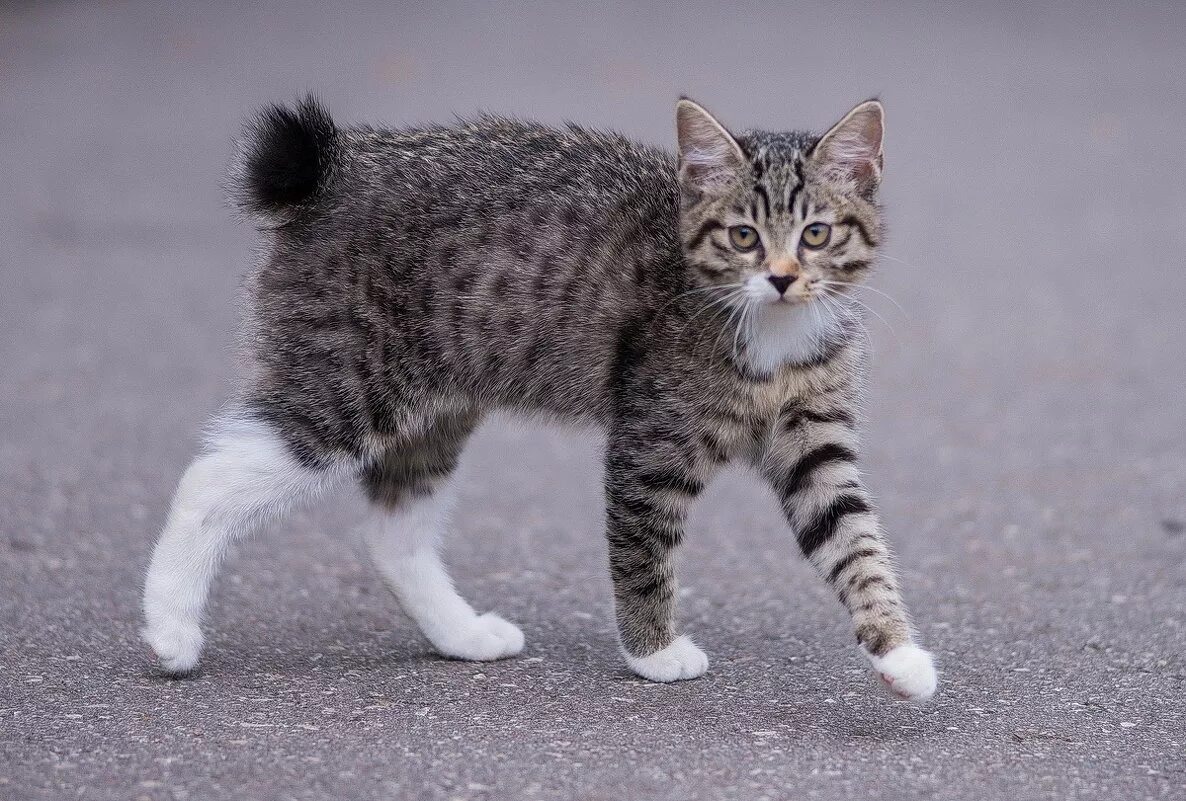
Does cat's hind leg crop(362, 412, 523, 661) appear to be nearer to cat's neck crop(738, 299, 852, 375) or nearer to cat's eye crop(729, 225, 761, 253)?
cat's neck crop(738, 299, 852, 375)

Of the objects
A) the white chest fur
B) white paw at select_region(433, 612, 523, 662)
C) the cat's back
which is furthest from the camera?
white paw at select_region(433, 612, 523, 662)

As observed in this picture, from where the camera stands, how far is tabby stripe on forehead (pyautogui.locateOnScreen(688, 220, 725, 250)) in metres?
4.41

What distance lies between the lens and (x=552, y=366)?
471cm

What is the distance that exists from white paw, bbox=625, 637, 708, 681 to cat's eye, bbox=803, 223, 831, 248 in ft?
4.32

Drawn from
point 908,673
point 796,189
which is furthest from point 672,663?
point 796,189

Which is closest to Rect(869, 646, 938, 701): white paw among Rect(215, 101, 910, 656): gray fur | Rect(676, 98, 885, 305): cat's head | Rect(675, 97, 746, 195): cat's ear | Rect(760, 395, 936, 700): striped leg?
Rect(760, 395, 936, 700): striped leg

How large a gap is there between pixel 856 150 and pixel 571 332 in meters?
1.05

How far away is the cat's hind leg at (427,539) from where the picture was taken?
193 inches

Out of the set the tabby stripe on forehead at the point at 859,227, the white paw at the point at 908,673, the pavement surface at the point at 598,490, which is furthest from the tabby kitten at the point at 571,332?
the pavement surface at the point at 598,490

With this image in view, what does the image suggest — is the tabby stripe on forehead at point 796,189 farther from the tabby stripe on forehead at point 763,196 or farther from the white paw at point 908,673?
the white paw at point 908,673

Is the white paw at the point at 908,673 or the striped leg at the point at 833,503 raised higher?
the striped leg at the point at 833,503

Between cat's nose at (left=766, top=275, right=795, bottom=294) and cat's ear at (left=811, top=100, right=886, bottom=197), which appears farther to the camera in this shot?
cat's ear at (left=811, top=100, right=886, bottom=197)

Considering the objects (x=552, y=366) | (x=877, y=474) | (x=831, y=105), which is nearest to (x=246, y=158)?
(x=552, y=366)

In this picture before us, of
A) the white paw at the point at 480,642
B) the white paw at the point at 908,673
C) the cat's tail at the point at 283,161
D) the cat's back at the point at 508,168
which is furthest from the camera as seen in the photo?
the white paw at the point at 480,642
